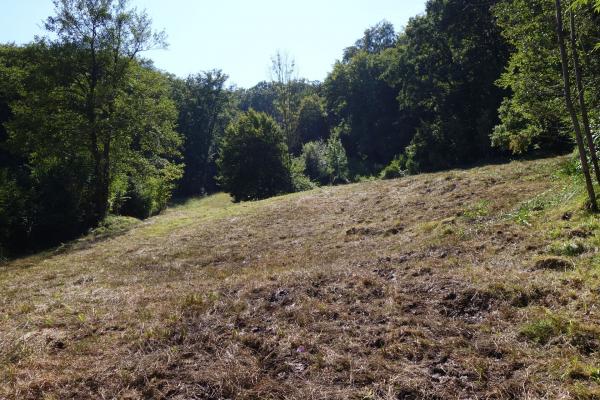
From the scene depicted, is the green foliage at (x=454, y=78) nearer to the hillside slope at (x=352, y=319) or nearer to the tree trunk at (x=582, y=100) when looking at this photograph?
the hillside slope at (x=352, y=319)

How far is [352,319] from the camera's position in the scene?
5168mm

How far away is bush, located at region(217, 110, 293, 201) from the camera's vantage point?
30.2m

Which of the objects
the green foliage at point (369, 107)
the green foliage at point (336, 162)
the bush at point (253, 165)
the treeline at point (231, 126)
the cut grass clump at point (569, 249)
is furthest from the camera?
the green foliage at point (369, 107)

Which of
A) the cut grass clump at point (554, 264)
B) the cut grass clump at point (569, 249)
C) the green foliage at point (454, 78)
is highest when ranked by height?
the green foliage at point (454, 78)

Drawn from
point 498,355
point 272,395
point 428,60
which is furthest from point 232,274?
point 428,60

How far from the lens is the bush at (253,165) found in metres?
30.2

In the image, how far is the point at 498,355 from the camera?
4027 mm

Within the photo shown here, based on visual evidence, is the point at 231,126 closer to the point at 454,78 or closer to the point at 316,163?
the point at 316,163

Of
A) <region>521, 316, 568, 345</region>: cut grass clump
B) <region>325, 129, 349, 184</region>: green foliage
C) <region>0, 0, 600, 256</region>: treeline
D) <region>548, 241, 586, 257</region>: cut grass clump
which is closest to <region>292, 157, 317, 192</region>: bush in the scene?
<region>0, 0, 600, 256</region>: treeline

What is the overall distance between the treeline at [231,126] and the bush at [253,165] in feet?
0.25

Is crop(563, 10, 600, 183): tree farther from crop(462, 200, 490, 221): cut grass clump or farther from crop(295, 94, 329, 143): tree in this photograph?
crop(295, 94, 329, 143): tree

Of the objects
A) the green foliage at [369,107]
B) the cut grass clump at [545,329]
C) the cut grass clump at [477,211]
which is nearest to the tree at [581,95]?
the cut grass clump at [477,211]

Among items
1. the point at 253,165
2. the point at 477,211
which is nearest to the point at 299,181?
the point at 253,165

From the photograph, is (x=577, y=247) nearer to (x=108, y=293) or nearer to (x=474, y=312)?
(x=474, y=312)
